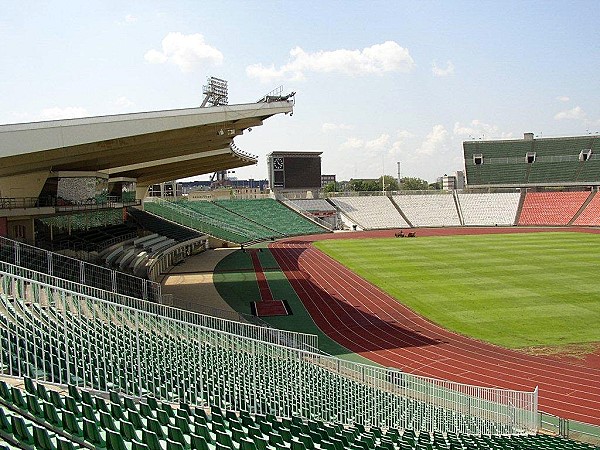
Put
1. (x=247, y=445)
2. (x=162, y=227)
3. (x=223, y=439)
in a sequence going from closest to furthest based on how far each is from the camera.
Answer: (x=247, y=445) < (x=223, y=439) < (x=162, y=227)

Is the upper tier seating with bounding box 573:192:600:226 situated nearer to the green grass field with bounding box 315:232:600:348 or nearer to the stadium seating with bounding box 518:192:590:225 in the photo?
the stadium seating with bounding box 518:192:590:225

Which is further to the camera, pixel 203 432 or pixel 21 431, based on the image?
pixel 203 432

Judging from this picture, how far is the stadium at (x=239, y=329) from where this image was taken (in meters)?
9.89

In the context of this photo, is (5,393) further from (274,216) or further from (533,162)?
(533,162)

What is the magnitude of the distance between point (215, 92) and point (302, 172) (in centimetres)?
1910

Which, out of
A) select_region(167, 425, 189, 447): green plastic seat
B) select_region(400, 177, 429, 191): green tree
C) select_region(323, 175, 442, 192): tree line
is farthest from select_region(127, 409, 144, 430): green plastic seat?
select_region(400, 177, 429, 191): green tree

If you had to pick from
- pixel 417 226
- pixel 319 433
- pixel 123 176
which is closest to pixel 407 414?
pixel 319 433

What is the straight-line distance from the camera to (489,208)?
78.2 m

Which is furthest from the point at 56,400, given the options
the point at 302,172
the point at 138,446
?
the point at 302,172

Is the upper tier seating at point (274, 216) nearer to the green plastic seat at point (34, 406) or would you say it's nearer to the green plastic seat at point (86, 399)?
the green plastic seat at point (86, 399)

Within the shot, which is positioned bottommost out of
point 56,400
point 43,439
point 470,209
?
point 470,209

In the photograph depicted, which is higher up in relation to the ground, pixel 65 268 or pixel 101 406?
pixel 65 268

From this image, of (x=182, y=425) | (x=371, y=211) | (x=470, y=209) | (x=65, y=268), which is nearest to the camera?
(x=182, y=425)

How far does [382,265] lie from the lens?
4175cm
